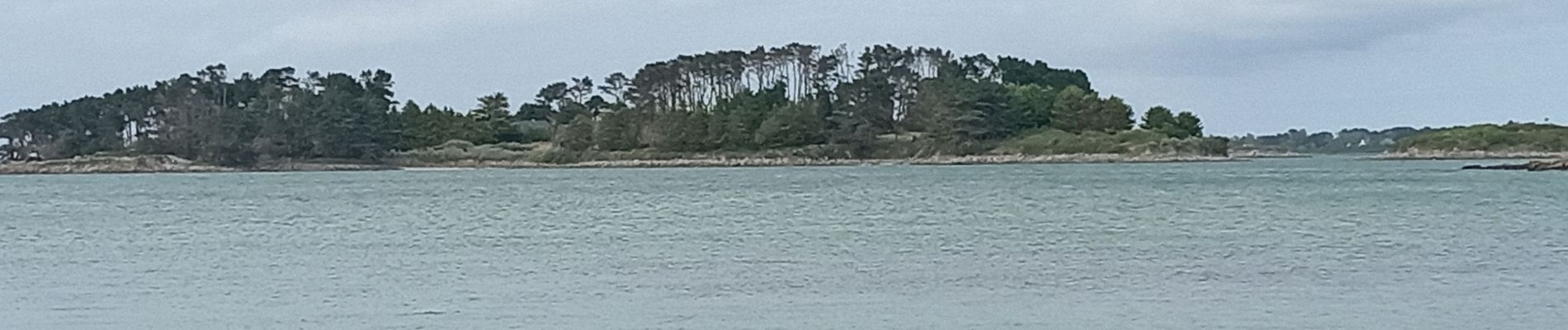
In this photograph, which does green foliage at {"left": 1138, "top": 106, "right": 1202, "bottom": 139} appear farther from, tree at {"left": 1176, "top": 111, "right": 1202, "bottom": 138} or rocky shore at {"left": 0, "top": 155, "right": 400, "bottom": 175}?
rocky shore at {"left": 0, "top": 155, "right": 400, "bottom": 175}

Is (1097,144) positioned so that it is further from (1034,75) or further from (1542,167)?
(1542,167)

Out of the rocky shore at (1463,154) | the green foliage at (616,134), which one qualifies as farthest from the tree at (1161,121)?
the green foliage at (616,134)

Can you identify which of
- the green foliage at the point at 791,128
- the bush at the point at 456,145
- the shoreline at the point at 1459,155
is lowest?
the shoreline at the point at 1459,155

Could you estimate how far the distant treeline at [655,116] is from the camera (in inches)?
5384

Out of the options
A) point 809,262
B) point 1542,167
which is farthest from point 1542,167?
point 809,262

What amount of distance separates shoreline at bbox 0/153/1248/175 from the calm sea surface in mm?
68768

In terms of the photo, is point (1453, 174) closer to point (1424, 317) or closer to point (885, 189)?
point (885, 189)

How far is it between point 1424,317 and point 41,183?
98451 millimetres

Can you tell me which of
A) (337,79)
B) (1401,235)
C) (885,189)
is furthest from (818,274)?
(337,79)

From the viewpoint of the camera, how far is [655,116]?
143 m

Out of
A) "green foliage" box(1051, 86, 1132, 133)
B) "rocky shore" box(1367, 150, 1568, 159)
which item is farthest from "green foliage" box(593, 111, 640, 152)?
"rocky shore" box(1367, 150, 1568, 159)

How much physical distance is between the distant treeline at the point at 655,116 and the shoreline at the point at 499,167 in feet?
4.83

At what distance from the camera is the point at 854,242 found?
35.9m

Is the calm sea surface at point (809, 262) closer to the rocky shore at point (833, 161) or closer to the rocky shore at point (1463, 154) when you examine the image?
the rocky shore at point (833, 161)
